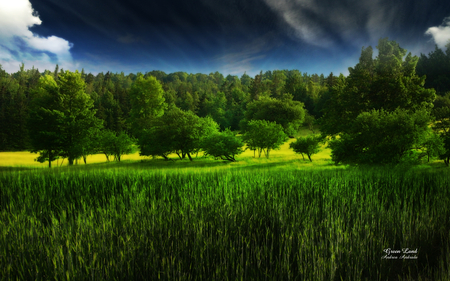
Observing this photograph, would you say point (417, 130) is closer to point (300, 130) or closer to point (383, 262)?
point (383, 262)

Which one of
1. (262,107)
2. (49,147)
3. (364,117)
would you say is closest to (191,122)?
(49,147)

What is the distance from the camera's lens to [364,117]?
16.0 metres

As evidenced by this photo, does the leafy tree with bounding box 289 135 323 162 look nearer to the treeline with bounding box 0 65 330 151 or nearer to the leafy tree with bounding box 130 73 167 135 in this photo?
the treeline with bounding box 0 65 330 151

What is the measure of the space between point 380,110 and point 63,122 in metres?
→ 36.3

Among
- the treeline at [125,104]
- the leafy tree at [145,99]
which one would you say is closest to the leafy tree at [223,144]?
the leafy tree at [145,99]

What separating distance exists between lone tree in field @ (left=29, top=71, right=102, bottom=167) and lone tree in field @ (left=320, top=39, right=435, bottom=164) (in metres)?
27.8

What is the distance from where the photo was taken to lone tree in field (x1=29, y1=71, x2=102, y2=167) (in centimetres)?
2610

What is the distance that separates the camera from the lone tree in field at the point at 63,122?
26.1m

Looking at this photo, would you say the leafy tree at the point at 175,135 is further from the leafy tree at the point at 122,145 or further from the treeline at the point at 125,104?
the treeline at the point at 125,104

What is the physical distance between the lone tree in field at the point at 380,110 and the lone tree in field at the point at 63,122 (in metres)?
27.8

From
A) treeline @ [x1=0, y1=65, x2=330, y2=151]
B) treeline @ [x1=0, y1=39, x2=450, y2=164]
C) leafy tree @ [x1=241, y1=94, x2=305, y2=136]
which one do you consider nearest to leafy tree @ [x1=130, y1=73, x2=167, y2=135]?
treeline @ [x1=0, y1=65, x2=330, y2=151]

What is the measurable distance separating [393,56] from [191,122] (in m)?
24.8

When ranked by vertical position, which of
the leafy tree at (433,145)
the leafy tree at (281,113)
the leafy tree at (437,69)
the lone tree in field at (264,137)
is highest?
the leafy tree at (437,69)

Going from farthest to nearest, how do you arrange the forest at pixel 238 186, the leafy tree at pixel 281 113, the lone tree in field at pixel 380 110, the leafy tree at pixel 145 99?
the leafy tree at pixel 281 113 < the leafy tree at pixel 145 99 < the lone tree in field at pixel 380 110 < the forest at pixel 238 186
